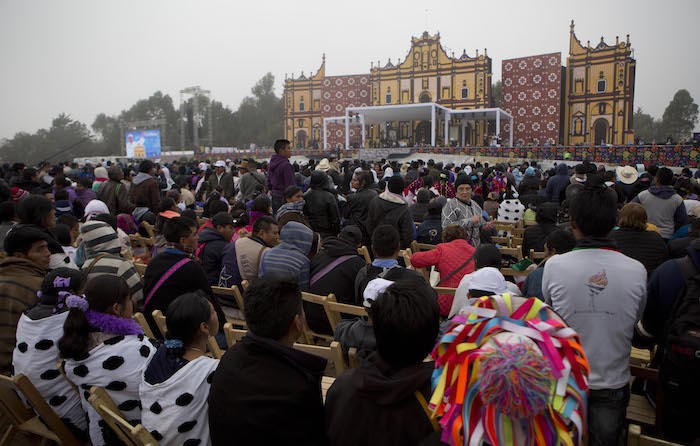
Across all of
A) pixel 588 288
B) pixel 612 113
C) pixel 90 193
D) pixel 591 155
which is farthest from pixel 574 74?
pixel 588 288

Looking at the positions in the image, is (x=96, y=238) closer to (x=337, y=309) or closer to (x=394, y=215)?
(x=337, y=309)

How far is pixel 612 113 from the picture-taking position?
33250 mm

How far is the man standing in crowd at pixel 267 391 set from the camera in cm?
172

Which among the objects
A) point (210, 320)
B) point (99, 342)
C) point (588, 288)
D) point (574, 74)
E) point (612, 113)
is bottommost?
point (99, 342)

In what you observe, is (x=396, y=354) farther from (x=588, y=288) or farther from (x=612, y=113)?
(x=612, y=113)

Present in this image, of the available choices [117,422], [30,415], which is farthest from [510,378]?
[30,415]

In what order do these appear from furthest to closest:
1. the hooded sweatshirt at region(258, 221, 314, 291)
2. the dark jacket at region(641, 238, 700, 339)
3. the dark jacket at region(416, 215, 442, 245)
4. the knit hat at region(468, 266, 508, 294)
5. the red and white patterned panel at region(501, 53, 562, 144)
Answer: the red and white patterned panel at region(501, 53, 562, 144), the dark jacket at region(416, 215, 442, 245), the hooded sweatshirt at region(258, 221, 314, 291), the knit hat at region(468, 266, 508, 294), the dark jacket at region(641, 238, 700, 339)

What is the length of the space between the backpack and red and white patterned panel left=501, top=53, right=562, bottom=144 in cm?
3495

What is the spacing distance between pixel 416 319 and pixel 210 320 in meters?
1.18

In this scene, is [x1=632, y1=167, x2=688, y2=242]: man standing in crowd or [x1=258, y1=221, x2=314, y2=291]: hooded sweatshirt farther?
[x1=632, y1=167, x2=688, y2=242]: man standing in crowd

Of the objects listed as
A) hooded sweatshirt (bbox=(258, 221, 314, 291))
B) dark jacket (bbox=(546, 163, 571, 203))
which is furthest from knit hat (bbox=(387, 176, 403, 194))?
dark jacket (bbox=(546, 163, 571, 203))

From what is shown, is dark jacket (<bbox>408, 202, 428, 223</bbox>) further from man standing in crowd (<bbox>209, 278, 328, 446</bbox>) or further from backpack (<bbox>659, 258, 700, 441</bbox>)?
man standing in crowd (<bbox>209, 278, 328, 446</bbox>)

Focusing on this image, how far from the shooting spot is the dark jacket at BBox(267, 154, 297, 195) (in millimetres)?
6645

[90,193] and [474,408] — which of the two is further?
[90,193]
